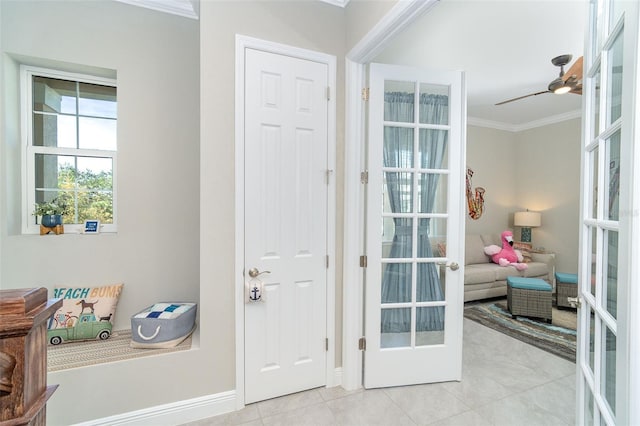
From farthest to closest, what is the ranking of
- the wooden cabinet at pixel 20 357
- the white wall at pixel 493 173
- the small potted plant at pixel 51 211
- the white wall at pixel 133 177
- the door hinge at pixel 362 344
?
1. the white wall at pixel 493 173
2. the door hinge at pixel 362 344
3. the small potted plant at pixel 51 211
4. the white wall at pixel 133 177
5. the wooden cabinet at pixel 20 357

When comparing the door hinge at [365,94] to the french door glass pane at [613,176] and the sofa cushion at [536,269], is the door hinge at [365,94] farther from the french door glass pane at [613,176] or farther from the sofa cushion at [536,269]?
the sofa cushion at [536,269]

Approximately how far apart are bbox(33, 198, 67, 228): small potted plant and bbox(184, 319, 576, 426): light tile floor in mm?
1692

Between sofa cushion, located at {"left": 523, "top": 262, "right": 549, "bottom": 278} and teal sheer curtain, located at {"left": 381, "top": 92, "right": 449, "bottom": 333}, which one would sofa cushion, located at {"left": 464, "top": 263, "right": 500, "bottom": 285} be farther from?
teal sheer curtain, located at {"left": 381, "top": 92, "right": 449, "bottom": 333}

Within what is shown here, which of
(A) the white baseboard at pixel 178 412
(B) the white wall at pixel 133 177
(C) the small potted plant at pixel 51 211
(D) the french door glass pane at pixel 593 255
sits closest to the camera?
(D) the french door glass pane at pixel 593 255

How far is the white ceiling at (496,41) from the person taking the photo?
2221 mm

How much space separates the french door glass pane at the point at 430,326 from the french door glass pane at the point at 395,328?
9 cm

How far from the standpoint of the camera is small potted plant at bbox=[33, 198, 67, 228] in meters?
2.05

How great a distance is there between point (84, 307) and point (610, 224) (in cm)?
284

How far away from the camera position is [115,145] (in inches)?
90.1

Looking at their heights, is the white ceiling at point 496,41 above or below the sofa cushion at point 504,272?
above

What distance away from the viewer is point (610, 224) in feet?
3.11

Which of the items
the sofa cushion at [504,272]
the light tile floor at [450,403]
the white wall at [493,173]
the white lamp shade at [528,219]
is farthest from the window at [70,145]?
the white lamp shade at [528,219]

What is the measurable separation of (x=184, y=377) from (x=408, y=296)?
1.63 m

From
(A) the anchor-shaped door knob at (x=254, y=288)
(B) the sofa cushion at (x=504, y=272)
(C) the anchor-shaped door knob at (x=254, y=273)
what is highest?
(C) the anchor-shaped door knob at (x=254, y=273)
